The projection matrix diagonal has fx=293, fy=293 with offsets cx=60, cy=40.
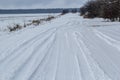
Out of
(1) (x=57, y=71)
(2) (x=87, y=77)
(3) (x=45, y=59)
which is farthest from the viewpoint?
(3) (x=45, y=59)

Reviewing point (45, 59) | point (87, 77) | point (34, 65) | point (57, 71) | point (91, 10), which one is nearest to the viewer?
point (87, 77)

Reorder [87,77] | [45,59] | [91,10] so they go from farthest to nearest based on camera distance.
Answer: [91,10]
[45,59]
[87,77]

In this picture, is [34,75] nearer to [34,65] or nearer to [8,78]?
[8,78]

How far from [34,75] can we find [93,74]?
5.02 ft


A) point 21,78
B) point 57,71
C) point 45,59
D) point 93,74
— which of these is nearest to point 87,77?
point 93,74

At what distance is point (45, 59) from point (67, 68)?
174cm

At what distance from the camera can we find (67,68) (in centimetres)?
842

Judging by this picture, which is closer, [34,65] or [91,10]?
[34,65]

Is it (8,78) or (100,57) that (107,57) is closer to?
(100,57)

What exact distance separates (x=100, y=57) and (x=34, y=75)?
10.8ft

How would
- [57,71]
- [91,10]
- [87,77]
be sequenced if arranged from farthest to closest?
1. [91,10]
2. [57,71]
3. [87,77]

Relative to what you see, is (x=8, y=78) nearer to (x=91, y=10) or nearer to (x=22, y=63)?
(x=22, y=63)

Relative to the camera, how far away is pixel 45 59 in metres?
10.0

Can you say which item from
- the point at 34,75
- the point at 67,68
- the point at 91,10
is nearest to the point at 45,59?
the point at 67,68
